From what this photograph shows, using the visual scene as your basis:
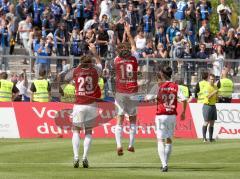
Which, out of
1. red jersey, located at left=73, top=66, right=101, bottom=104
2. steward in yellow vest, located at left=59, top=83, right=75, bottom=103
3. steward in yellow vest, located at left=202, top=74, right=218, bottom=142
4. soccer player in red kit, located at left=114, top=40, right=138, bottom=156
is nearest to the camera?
red jersey, located at left=73, top=66, right=101, bottom=104

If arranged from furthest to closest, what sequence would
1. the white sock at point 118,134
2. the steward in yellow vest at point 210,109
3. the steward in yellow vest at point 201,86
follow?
the steward in yellow vest at point 201,86, the steward in yellow vest at point 210,109, the white sock at point 118,134

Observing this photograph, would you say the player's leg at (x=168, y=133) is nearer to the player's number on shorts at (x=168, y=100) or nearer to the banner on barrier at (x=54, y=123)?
the player's number on shorts at (x=168, y=100)

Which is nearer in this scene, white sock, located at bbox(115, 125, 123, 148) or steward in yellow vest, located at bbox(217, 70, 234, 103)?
white sock, located at bbox(115, 125, 123, 148)

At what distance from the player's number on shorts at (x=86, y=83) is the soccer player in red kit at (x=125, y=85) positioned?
2026 millimetres

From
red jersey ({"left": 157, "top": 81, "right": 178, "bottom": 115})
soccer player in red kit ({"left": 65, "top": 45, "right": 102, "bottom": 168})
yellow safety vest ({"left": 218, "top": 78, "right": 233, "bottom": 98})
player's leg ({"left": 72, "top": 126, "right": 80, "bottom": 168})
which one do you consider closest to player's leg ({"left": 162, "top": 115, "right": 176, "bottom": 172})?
red jersey ({"left": 157, "top": 81, "right": 178, "bottom": 115})

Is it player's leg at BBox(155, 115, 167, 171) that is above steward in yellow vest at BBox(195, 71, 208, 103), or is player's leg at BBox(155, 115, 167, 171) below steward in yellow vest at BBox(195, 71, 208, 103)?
above

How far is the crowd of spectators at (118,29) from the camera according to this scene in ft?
124

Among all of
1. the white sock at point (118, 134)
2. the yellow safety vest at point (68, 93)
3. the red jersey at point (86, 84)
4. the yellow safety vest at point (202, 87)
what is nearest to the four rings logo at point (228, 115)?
the yellow safety vest at point (202, 87)

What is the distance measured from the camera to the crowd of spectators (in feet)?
124

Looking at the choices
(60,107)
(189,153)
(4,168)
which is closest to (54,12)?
(60,107)

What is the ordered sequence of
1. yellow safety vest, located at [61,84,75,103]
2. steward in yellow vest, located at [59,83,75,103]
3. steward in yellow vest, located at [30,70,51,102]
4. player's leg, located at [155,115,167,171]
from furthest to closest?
steward in yellow vest, located at [30,70,51,102], yellow safety vest, located at [61,84,75,103], steward in yellow vest, located at [59,83,75,103], player's leg, located at [155,115,167,171]

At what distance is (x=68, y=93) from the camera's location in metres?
32.6

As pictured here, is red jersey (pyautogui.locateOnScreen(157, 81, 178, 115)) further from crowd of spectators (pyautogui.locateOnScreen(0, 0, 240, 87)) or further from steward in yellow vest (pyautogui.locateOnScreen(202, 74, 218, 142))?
crowd of spectators (pyautogui.locateOnScreen(0, 0, 240, 87))

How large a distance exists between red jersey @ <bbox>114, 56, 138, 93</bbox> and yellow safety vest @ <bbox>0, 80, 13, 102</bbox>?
10.4 metres
